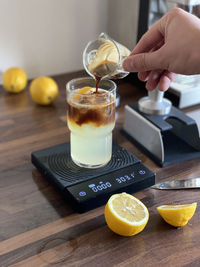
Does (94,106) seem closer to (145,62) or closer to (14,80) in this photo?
(145,62)

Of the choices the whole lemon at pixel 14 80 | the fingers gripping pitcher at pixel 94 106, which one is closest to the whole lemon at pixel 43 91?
the whole lemon at pixel 14 80

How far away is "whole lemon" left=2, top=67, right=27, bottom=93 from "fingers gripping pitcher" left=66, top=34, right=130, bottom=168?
49 cm

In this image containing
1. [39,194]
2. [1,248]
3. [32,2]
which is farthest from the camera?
[32,2]

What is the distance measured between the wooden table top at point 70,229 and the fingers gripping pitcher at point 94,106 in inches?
4.7

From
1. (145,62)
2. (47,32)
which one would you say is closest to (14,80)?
(47,32)

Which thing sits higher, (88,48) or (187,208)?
(88,48)

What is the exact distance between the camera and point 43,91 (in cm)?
121

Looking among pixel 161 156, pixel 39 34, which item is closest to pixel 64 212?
pixel 161 156

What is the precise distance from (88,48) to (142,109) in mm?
259

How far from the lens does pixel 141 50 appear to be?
0.87 metres

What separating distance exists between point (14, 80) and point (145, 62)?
2.20 ft

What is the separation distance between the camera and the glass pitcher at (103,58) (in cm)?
Answer: 81

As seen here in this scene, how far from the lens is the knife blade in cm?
86

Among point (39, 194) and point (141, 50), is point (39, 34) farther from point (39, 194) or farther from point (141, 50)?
point (39, 194)
